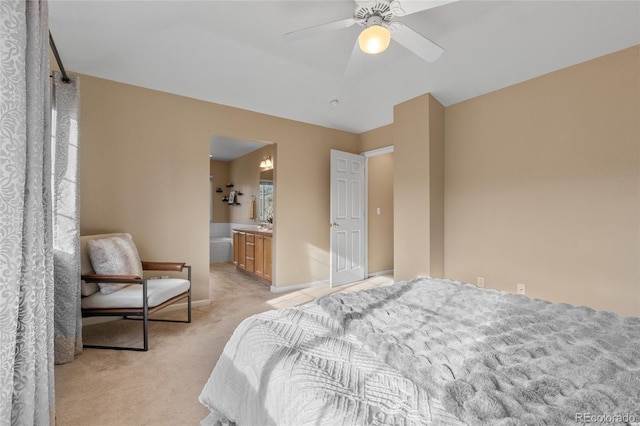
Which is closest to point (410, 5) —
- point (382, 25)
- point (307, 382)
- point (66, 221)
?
point (382, 25)

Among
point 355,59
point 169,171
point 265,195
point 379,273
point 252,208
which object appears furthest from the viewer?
point 252,208

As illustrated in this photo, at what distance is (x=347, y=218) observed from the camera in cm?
466

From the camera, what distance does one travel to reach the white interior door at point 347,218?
447cm

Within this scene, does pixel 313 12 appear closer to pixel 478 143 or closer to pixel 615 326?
pixel 478 143

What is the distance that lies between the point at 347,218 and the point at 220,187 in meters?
4.06

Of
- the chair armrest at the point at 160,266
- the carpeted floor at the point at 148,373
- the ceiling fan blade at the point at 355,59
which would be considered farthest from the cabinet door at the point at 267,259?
the ceiling fan blade at the point at 355,59

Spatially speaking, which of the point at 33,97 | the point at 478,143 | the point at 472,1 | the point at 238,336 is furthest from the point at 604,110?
the point at 33,97

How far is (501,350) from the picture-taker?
1.07 meters

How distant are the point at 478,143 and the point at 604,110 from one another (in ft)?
3.53

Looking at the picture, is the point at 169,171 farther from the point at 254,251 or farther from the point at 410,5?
the point at 410,5

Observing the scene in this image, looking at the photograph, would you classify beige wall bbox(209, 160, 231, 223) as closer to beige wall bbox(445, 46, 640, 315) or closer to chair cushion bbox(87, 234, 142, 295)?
chair cushion bbox(87, 234, 142, 295)

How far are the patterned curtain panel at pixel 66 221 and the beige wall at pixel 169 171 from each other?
69cm

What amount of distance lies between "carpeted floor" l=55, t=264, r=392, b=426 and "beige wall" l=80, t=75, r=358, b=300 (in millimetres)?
741

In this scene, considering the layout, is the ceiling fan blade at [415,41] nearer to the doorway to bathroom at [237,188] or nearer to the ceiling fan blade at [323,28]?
Result: the ceiling fan blade at [323,28]
